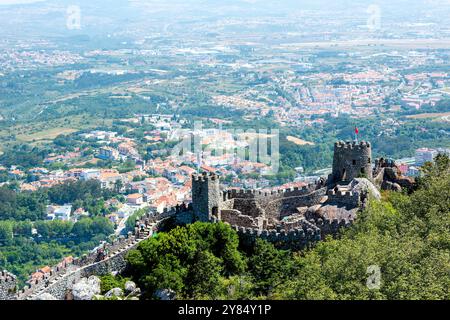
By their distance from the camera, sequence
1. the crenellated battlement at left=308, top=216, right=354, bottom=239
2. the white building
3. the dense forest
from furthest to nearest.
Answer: the white building
the crenellated battlement at left=308, top=216, right=354, bottom=239
the dense forest

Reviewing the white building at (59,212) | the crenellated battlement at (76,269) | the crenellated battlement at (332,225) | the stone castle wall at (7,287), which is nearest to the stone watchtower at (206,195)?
the crenellated battlement at (76,269)

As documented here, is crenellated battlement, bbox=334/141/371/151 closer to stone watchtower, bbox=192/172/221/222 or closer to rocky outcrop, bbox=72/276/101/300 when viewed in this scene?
stone watchtower, bbox=192/172/221/222

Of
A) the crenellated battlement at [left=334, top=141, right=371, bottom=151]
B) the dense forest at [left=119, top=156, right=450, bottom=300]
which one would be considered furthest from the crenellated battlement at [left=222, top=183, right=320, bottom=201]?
the dense forest at [left=119, top=156, right=450, bottom=300]

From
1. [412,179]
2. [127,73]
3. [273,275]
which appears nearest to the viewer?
[273,275]
